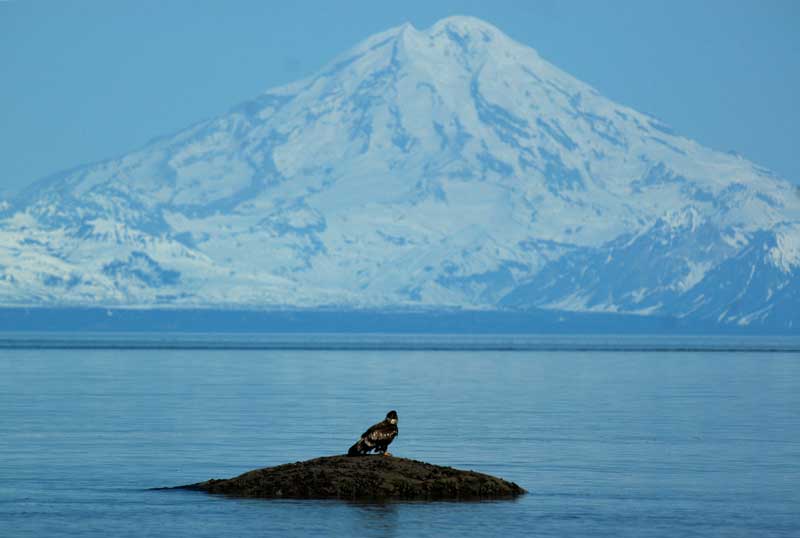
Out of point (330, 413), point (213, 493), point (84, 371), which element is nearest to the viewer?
point (213, 493)

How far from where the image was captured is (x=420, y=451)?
51.0 m

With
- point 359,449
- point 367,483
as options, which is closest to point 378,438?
point 359,449

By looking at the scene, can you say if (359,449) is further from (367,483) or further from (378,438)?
(367,483)

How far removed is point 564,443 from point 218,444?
1072 centimetres

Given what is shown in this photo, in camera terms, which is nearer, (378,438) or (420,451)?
(378,438)

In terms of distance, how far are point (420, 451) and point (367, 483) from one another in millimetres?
11398

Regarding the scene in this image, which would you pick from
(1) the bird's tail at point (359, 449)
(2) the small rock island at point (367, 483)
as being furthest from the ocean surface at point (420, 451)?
(1) the bird's tail at point (359, 449)

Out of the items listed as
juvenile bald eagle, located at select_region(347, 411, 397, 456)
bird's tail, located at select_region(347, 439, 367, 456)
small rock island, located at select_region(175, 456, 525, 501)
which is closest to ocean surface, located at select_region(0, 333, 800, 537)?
small rock island, located at select_region(175, 456, 525, 501)

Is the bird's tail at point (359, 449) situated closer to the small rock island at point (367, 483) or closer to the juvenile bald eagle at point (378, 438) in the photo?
the juvenile bald eagle at point (378, 438)

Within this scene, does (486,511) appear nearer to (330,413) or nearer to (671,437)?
(671,437)

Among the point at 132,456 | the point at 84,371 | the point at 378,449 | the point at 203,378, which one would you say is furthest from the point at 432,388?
the point at 378,449

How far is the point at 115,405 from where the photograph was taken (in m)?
75.3

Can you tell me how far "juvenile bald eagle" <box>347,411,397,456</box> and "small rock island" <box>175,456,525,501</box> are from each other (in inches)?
9.9

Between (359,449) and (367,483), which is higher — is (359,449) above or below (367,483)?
above
